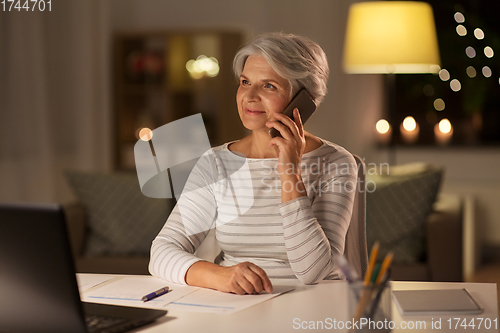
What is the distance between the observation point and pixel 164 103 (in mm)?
3959

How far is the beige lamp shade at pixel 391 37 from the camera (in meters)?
2.09

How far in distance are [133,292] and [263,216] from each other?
36 centimetres

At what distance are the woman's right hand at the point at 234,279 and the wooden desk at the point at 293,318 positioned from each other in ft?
0.15

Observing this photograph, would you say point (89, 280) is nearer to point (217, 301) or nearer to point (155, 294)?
point (155, 294)

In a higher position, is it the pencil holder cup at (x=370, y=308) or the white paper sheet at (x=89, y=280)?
the pencil holder cup at (x=370, y=308)

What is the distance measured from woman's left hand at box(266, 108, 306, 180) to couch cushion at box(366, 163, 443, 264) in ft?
3.90

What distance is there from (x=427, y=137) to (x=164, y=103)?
6.58 feet

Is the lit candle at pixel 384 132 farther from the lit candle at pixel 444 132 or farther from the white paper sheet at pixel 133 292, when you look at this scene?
the white paper sheet at pixel 133 292

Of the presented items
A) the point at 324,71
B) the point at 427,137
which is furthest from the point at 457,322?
the point at 427,137

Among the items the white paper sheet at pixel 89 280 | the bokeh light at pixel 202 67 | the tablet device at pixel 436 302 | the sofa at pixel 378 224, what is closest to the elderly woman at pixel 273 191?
the white paper sheet at pixel 89 280

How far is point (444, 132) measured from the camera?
13.5ft

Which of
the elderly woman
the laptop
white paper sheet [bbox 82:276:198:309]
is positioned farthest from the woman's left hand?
the laptop

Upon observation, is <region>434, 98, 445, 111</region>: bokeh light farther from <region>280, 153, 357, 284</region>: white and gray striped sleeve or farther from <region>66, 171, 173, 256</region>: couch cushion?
<region>280, 153, 357, 284</region>: white and gray striped sleeve

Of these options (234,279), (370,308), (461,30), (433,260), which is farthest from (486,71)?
(370,308)
